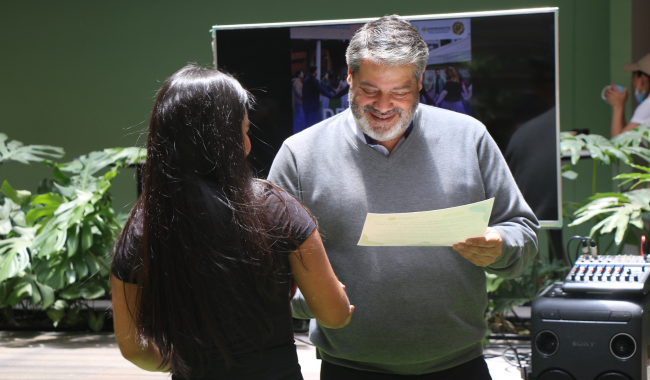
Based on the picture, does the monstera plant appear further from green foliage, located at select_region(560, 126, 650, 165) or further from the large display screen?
the large display screen

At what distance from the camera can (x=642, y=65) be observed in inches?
166

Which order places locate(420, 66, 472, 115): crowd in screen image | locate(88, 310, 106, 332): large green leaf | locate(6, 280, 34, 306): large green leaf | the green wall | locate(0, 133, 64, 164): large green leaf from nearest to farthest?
locate(420, 66, 472, 115): crowd in screen image
locate(6, 280, 34, 306): large green leaf
locate(88, 310, 106, 332): large green leaf
locate(0, 133, 64, 164): large green leaf
the green wall

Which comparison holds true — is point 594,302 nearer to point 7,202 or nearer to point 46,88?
point 7,202

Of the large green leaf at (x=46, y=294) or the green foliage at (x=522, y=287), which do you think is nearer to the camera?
the green foliage at (x=522, y=287)

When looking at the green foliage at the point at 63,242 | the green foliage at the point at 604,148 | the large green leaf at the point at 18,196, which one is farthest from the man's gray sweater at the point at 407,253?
the large green leaf at the point at 18,196

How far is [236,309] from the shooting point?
3.49ft

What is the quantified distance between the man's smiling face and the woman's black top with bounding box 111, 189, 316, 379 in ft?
1.61

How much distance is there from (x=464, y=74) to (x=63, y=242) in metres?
2.39

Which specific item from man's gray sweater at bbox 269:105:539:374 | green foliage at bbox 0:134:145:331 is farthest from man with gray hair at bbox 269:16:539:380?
green foliage at bbox 0:134:145:331

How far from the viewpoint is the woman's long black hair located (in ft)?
3.43

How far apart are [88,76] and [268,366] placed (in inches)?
218

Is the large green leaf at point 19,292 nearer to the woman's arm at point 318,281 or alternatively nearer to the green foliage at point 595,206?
the green foliage at point 595,206

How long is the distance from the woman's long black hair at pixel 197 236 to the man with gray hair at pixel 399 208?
402 millimetres

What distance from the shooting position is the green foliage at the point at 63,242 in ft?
11.0
